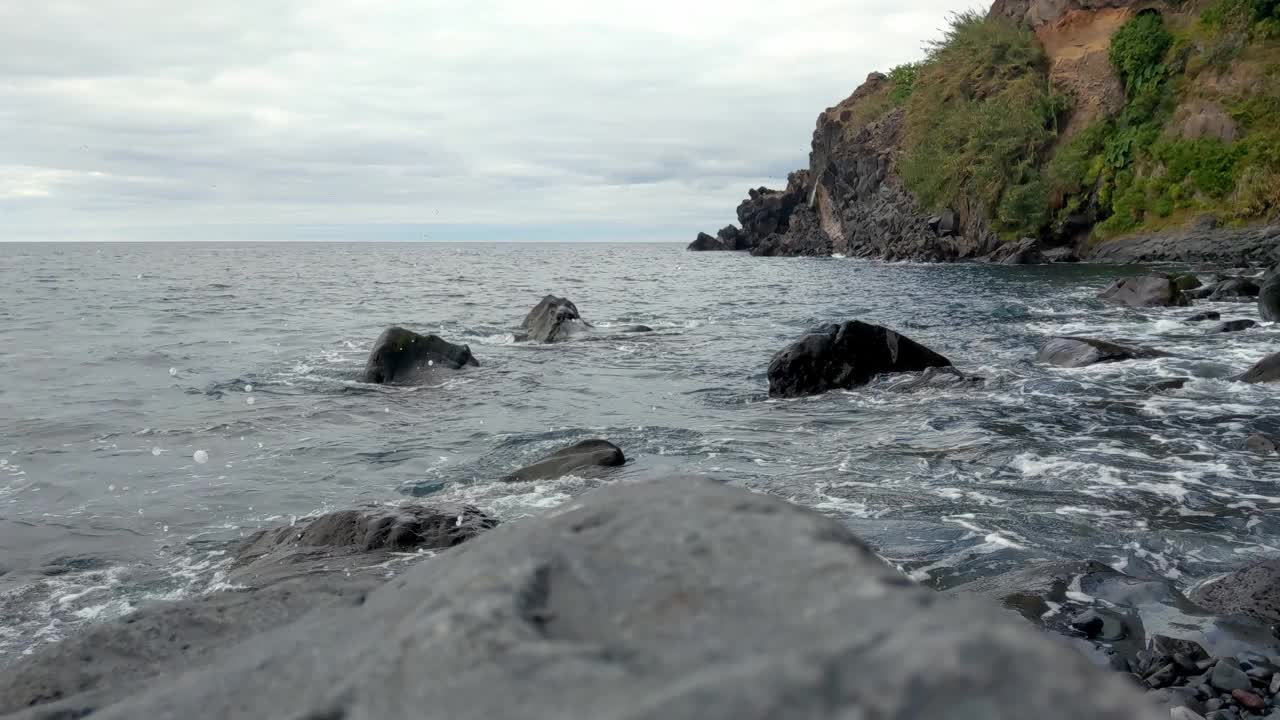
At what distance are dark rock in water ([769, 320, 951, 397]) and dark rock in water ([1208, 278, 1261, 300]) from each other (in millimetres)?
13569

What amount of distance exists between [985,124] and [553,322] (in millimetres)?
35933

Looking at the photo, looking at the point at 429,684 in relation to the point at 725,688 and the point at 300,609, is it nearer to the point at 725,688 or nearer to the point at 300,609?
the point at 725,688

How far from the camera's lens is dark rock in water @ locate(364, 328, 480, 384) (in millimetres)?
15070

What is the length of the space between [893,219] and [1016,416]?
2010 inches

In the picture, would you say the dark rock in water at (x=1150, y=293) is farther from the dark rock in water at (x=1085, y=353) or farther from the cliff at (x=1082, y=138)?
the cliff at (x=1082, y=138)

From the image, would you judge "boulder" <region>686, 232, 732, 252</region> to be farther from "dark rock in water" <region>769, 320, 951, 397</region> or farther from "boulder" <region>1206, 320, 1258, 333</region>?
"dark rock in water" <region>769, 320, 951, 397</region>

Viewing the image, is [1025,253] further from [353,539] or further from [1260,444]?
[353,539]

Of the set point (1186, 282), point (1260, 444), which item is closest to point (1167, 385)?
point (1260, 444)

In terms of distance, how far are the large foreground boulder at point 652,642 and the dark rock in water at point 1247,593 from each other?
431 centimetres

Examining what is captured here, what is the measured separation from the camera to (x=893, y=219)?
59250 mm

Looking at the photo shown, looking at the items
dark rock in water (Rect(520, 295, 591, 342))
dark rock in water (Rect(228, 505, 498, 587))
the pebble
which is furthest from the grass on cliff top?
the pebble

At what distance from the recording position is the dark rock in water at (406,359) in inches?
593

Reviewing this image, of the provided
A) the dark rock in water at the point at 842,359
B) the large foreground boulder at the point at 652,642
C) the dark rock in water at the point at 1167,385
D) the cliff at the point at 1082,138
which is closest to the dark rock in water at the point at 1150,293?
the cliff at the point at 1082,138

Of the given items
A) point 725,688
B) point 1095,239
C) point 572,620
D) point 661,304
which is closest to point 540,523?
point 572,620
